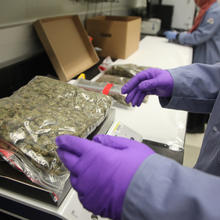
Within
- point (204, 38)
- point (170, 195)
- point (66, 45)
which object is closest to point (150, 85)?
point (170, 195)

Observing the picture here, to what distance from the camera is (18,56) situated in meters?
1.26

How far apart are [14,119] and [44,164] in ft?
0.53

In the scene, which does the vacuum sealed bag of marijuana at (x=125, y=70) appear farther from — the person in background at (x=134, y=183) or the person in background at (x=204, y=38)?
the person in background at (x=204, y=38)

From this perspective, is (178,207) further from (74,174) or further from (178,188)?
(74,174)

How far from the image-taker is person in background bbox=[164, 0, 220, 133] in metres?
2.09

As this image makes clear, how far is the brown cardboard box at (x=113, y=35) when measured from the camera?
1.76m

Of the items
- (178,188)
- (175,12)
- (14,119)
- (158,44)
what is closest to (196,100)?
(178,188)

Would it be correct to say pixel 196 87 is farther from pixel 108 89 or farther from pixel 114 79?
pixel 114 79

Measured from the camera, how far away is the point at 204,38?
7.11 ft

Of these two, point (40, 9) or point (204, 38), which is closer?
point (40, 9)

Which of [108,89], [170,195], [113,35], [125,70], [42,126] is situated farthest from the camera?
[113,35]

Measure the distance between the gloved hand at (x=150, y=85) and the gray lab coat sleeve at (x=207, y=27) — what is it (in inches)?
62.0

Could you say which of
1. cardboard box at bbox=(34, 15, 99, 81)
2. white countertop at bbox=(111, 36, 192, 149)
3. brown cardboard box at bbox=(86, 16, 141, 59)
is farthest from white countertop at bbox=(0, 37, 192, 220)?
cardboard box at bbox=(34, 15, 99, 81)

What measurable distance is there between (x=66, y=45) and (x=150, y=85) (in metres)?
0.84
